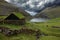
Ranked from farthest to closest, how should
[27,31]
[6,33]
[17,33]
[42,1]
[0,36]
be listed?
[42,1]
[27,31]
[17,33]
[6,33]
[0,36]

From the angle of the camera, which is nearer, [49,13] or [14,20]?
[14,20]

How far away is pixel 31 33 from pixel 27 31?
2.13ft

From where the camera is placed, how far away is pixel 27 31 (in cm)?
2173

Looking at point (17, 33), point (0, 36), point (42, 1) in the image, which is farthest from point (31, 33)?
point (42, 1)

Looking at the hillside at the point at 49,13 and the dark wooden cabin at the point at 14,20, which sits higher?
the hillside at the point at 49,13

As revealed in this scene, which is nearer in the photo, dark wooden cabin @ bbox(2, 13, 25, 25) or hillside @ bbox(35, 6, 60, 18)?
dark wooden cabin @ bbox(2, 13, 25, 25)

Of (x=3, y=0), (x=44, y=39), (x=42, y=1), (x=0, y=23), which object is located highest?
(x=3, y=0)

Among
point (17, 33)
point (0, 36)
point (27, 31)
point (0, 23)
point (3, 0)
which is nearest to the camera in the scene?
point (0, 36)

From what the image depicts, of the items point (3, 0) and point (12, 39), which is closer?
point (12, 39)

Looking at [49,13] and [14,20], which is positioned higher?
[49,13]

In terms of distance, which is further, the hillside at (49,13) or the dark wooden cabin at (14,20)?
the hillside at (49,13)

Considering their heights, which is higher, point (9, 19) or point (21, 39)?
point (9, 19)

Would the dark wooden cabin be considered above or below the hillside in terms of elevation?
below

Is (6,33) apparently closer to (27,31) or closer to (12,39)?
(12,39)
